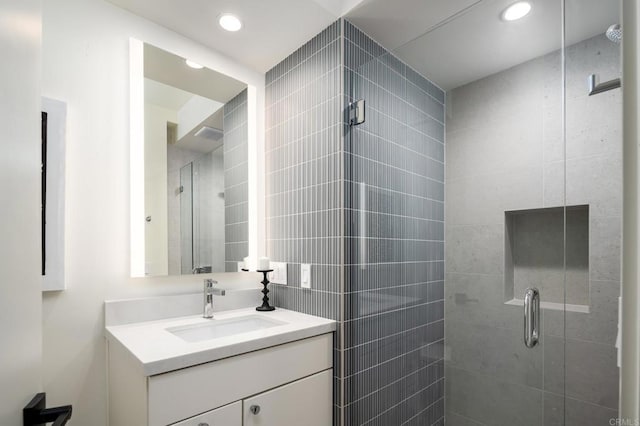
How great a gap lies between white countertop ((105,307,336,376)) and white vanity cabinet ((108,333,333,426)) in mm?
28

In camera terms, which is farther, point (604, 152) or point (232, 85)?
point (232, 85)

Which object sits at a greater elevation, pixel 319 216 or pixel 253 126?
pixel 253 126

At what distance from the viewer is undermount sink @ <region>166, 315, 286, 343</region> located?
1.48 meters

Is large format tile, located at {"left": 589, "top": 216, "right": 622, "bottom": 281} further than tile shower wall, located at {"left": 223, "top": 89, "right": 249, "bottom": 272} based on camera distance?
No

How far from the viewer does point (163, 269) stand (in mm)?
1597

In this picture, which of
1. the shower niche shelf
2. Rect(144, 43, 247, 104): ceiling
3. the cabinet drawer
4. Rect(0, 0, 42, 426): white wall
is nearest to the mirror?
Rect(144, 43, 247, 104): ceiling

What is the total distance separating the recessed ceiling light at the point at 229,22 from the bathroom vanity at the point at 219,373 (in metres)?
1.45

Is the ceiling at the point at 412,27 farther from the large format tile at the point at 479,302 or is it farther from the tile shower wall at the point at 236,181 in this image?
the large format tile at the point at 479,302

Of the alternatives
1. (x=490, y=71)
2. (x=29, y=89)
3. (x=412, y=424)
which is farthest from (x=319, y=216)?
(x=29, y=89)

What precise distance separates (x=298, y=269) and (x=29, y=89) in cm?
133

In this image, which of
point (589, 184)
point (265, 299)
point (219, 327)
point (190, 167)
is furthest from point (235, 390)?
point (589, 184)

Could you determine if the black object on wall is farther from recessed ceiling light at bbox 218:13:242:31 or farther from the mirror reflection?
recessed ceiling light at bbox 218:13:242:31

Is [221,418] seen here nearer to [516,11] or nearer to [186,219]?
[186,219]

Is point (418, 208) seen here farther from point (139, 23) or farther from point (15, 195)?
point (139, 23)
